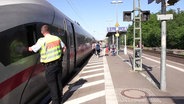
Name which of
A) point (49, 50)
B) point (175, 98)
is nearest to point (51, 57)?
point (49, 50)

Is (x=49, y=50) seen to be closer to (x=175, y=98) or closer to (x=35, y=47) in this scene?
(x=35, y=47)

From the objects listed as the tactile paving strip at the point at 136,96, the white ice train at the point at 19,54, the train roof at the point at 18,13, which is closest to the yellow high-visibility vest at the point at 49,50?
the white ice train at the point at 19,54

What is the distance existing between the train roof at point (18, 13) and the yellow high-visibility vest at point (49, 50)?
0.61m

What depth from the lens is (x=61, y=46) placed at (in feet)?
19.7

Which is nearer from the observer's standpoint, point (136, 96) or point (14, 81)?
point (14, 81)

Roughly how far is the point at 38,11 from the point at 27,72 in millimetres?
1768

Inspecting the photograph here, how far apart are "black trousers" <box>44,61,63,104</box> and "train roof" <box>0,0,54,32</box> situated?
1.16m

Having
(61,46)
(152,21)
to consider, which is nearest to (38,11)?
(61,46)

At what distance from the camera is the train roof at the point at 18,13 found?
4391 millimetres

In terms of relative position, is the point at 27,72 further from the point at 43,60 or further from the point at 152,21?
the point at 152,21

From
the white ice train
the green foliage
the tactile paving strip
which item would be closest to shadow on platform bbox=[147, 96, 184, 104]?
the tactile paving strip

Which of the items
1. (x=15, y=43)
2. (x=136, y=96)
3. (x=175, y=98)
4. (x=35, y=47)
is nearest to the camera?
(x=15, y=43)

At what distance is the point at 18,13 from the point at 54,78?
176cm

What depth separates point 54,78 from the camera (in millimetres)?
5699
